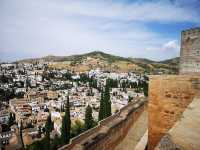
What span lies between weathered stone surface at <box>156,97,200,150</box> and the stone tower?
20.9 feet

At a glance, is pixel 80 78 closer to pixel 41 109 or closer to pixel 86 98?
pixel 86 98

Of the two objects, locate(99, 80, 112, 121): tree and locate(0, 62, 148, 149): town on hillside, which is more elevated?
locate(99, 80, 112, 121): tree

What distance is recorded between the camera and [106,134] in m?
6.15

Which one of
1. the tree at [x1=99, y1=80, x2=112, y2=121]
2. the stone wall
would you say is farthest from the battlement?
the tree at [x1=99, y1=80, x2=112, y2=121]

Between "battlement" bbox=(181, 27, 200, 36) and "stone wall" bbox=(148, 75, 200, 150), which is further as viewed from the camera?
"battlement" bbox=(181, 27, 200, 36)

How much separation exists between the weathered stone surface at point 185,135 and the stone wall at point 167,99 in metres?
1.35

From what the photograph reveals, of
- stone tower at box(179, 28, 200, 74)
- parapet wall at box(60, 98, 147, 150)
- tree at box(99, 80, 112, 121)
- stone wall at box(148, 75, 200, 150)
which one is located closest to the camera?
stone wall at box(148, 75, 200, 150)

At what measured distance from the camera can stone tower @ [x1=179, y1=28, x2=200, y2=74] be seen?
807cm

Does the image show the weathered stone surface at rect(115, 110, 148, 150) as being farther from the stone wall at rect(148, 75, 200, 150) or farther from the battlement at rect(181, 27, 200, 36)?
the battlement at rect(181, 27, 200, 36)

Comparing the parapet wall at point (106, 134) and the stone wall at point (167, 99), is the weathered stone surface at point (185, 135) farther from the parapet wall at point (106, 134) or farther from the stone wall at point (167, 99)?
the parapet wall at point (106, 134)

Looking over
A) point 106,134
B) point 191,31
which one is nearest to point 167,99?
point 106,134

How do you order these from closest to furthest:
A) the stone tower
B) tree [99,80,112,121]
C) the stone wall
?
the stone wall
the stone tower
tree [99,80,112,121]

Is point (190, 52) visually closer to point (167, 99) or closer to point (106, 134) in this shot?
point (106, 134)

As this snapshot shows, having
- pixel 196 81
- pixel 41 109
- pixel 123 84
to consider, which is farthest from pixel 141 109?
pixel 123 84
